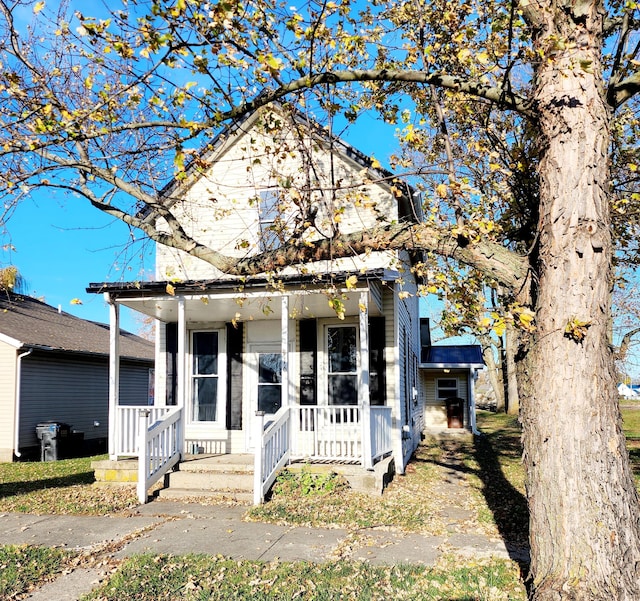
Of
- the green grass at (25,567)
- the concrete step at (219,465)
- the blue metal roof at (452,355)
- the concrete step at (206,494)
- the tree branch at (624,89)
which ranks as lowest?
the concrete step at (206,494)

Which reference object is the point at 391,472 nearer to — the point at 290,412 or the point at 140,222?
the point at 290,412

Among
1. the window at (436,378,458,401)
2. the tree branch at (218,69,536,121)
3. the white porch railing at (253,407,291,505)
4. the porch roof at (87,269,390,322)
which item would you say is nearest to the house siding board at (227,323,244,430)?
the porch roof at (87,269,390,322)

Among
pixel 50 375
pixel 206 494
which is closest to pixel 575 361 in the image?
pixel 206 494

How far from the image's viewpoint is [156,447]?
30.5ft

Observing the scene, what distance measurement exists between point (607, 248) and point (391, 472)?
7312mm

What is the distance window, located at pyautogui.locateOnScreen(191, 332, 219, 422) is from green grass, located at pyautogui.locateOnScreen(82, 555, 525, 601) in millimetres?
6074

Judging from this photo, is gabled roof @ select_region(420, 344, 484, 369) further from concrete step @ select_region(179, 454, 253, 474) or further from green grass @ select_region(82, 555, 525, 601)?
green grass @ select_region(82, 555, 525, 601)

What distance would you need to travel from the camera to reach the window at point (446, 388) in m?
23.0

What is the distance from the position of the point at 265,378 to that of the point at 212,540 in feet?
17.3

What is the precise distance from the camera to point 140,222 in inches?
251

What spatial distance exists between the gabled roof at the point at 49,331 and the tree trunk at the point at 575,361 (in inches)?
520

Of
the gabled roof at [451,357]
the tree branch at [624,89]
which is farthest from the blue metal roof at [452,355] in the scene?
the tree branch at [624,89]

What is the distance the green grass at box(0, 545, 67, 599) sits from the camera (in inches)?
204

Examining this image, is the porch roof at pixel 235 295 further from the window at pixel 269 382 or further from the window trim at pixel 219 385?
the window at pixel 269 382
